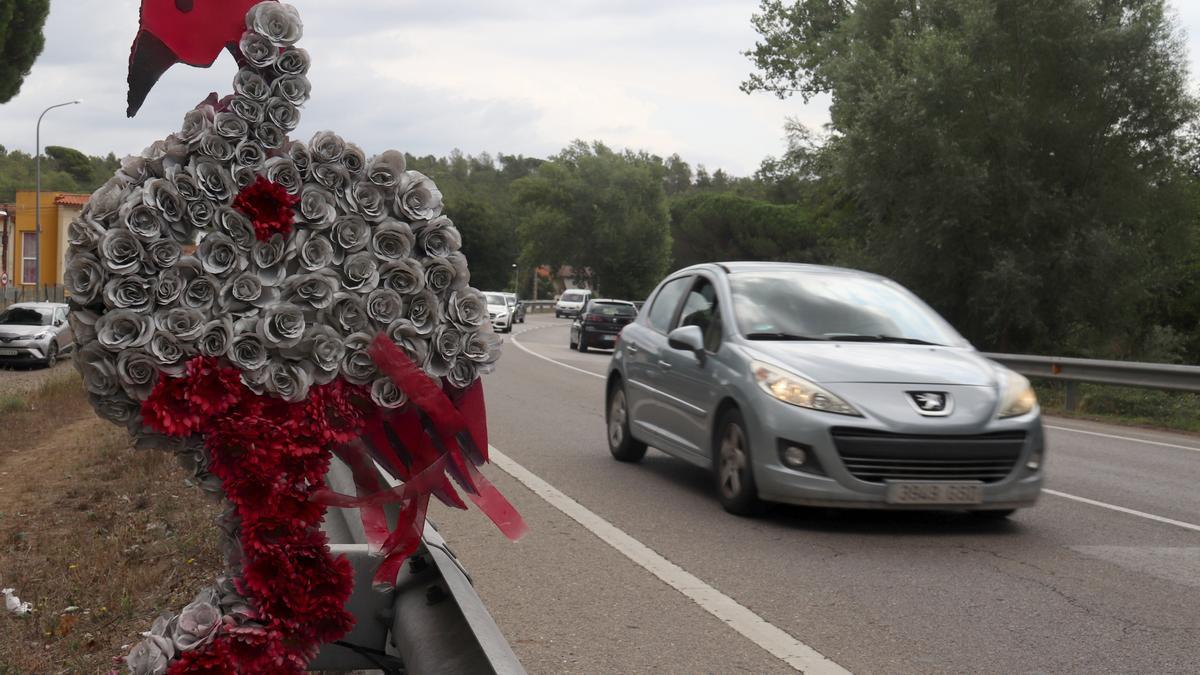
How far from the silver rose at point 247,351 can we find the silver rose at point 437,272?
16.9 inches

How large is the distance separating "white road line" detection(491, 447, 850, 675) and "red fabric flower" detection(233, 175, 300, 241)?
281cm

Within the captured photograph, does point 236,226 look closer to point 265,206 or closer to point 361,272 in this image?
point 265,206

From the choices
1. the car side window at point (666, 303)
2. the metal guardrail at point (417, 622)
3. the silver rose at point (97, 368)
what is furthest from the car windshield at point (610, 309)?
the silver rose at point (97, 368)

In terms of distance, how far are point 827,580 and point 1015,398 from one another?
218 centimetres

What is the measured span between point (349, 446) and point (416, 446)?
163mm

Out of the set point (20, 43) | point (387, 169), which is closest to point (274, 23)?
point (387, 169)

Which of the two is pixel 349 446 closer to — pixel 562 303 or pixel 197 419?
pixel 197 419

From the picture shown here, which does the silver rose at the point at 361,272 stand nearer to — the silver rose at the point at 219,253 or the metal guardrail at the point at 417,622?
the silver rose at the point at 219,253

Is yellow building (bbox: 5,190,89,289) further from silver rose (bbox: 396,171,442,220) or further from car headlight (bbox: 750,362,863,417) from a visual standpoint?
silver rose (bbox: 396,171,442,220)

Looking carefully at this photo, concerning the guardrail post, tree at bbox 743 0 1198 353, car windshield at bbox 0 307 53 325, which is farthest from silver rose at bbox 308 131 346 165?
car windshield at bbox 0 307 53 325

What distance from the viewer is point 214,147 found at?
10.5 ft

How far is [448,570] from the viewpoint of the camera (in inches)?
142

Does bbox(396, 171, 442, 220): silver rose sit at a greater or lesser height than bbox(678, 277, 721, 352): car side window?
greater

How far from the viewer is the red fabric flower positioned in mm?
3188
